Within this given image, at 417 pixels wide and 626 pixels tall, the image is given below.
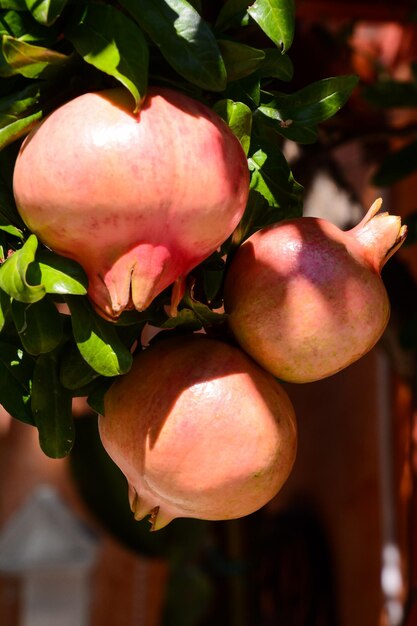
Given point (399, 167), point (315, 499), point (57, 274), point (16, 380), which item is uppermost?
point (57, 274)

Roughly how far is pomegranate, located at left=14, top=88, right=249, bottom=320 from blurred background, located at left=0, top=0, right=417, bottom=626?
87 centimetres

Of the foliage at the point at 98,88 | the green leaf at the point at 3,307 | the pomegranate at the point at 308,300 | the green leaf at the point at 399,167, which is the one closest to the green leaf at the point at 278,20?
the foliage at the point at 98,88

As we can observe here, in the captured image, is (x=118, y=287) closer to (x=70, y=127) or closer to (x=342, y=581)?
(x=70, y=127)

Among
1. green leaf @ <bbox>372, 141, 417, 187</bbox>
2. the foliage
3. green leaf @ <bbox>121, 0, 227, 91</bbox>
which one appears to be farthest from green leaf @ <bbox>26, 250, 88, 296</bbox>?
green leaf @ <bbox>372, 141, 417, 187</bbox>

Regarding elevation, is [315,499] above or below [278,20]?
below

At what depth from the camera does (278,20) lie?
1.85ft

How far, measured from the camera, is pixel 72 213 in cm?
48

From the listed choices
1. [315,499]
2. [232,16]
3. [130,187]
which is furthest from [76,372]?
[315,499]

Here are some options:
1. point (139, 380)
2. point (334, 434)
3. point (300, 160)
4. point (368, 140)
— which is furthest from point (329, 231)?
point (334, 434)

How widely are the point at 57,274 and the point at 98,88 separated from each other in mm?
113

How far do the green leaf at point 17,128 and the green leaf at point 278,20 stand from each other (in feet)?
0.47

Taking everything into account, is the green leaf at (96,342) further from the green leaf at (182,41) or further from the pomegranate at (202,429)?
the green leaf at (182,41)

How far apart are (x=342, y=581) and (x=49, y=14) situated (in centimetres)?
215

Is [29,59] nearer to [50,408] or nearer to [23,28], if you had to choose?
[23,28]
